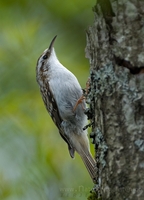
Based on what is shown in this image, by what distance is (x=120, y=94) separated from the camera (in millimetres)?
1202

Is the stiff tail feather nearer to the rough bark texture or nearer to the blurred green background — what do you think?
the blurred green background

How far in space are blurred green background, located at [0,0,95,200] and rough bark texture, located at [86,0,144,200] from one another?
116mm

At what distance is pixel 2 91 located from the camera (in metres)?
1.76

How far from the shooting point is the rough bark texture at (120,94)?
1.13m

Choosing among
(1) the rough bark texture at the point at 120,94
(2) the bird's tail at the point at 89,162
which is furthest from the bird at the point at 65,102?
(1) the rough bark texture at the point at 120,94

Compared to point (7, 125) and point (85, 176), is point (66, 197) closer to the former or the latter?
point (85, 176)

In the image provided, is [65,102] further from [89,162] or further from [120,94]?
[120,94]

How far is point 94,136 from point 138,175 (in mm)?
285

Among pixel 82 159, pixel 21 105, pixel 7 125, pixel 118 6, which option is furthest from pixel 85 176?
pixel 118 6

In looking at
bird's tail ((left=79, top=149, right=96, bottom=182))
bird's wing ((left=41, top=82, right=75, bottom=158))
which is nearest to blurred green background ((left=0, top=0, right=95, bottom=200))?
bird's tail ((left=79, top=149, right=96, bottom=182))

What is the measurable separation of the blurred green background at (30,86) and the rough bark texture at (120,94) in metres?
0.12

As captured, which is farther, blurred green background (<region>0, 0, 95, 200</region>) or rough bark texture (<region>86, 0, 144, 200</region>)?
rough bark texture (<region>86, 0, 144, 200</region>)

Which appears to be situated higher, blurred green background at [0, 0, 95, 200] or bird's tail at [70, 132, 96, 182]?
blurred green background at [0, 0, 95, 200]

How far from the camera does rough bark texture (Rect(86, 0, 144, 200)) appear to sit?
1.13 meters
